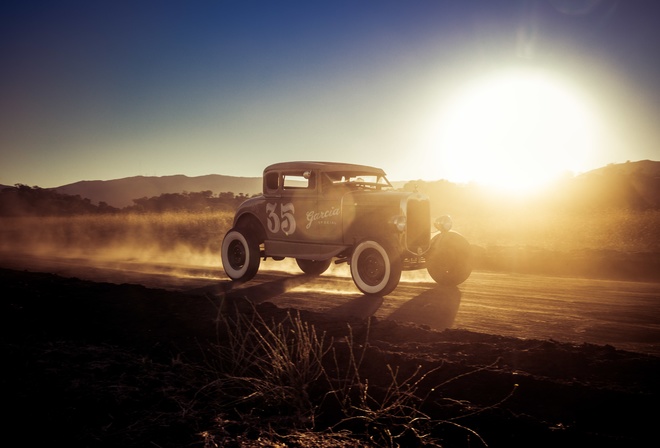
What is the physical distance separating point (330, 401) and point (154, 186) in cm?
14542

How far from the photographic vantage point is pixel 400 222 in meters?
8.80

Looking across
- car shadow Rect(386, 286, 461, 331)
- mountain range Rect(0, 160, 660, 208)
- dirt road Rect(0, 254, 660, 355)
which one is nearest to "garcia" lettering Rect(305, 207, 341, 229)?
dirt road Rect(0, 254, 660, 355)

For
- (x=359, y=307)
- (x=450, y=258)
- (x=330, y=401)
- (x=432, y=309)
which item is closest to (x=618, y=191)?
(x=450, y=258)

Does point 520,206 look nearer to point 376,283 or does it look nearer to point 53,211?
point 376,283

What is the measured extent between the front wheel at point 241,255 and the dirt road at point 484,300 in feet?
0.99

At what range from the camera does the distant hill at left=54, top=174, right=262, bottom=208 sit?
12612cm

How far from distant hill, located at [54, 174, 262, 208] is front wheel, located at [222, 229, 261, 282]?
113 metres

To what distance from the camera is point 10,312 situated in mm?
5875

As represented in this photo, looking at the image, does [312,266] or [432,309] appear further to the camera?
Answer: [312,266]

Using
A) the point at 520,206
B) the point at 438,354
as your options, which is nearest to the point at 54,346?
the point at 438,354

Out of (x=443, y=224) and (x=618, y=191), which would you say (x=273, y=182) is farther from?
(x=618, y=191)

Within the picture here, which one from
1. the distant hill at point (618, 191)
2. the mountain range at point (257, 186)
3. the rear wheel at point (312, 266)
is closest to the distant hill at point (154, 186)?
the mountain range at point (257, 186)

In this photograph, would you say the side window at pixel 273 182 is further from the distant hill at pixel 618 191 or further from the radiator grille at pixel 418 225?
the distant hill at pixel 618 191

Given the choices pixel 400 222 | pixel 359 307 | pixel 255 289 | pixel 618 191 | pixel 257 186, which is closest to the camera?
pixel 359 307
